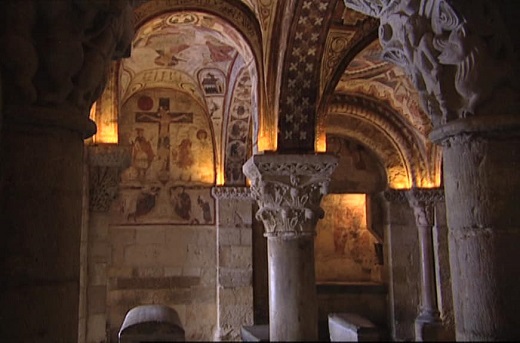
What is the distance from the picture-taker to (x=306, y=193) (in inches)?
298

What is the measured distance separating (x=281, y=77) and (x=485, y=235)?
15.7 ft

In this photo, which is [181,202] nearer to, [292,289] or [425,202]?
[292,289]

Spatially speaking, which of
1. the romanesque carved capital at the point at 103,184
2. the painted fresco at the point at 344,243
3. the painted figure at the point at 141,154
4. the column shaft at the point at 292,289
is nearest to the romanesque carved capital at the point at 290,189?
the column shaft at the point at 292,289

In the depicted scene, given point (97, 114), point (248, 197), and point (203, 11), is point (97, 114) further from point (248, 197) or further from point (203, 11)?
point (248, 197)

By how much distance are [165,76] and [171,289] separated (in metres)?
4.52

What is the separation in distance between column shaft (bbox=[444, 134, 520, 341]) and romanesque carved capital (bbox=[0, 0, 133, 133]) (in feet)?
7.26

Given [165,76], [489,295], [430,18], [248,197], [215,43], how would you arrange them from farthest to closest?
1. [248,197]
2. [165,76]
3. [215,43]
4. [430,18]
5. [489,295]

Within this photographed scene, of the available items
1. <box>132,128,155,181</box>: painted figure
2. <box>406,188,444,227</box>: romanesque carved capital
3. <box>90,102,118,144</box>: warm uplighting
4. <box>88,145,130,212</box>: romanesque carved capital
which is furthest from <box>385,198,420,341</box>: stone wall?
<box>90,102,118,144</box>: warm uplighting

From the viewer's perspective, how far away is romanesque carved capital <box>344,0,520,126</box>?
129 inches

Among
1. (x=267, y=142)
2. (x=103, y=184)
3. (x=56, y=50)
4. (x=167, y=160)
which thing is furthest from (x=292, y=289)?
(x=167, y=160)

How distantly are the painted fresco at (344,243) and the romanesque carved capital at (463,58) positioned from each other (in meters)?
11.8

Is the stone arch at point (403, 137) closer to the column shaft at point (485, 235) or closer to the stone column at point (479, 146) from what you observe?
the stone column at point (479, 146)

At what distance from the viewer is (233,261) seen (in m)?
11.8

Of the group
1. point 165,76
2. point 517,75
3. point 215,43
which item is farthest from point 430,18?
point 165,76
